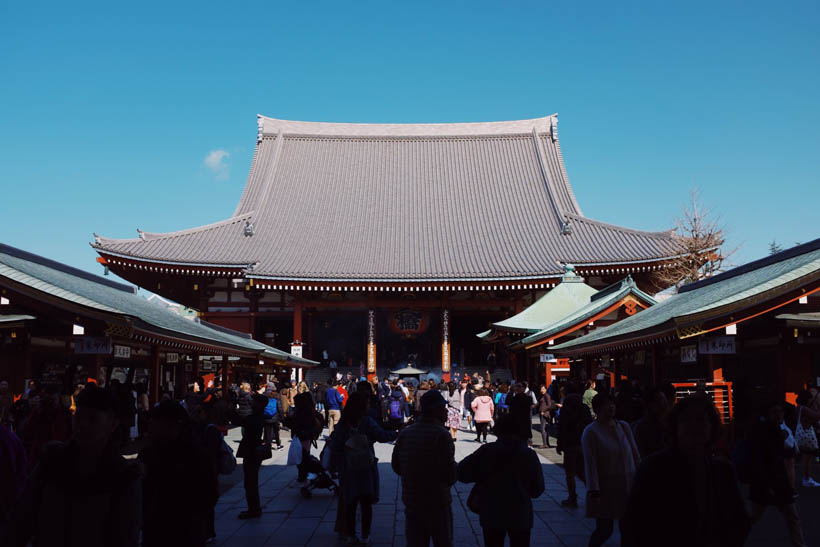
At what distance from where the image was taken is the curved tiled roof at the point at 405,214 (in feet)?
96.8

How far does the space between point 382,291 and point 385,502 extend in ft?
67.5

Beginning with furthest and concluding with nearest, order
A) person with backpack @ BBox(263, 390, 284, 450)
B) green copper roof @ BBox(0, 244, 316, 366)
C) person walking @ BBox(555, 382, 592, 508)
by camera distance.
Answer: person with backpack @ BBox(263, 390, 284, 450), green copper roof @ BBox(0, 244, 316, 366), person walking @ BBox(555, 382, 592, 508)

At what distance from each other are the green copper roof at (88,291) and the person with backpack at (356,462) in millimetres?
5963

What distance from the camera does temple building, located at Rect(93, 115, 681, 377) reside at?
1143 inches

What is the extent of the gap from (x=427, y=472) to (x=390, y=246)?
27003 millimetres

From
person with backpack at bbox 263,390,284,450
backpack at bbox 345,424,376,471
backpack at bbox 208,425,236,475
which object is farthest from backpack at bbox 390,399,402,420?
backpack at bbox 208,425,236,475

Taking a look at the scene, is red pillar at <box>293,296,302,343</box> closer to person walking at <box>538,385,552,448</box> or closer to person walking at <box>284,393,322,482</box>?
person walking at <box>538,385,552,448</box>

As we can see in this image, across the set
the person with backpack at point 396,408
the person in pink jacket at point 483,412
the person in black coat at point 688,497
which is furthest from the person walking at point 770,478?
the person in pink jacket at point 483,412

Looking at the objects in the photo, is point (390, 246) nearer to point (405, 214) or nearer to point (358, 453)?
point (405, 214)

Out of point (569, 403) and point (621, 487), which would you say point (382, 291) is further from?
point (621, 487)

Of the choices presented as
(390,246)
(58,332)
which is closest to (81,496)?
(58,332)

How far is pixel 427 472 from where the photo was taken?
213 inches

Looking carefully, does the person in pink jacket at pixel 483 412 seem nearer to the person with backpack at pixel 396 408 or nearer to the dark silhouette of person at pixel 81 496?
the person with backpack at pixel 396 408

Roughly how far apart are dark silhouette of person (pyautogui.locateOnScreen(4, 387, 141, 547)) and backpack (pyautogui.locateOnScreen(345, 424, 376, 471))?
11.7 feet
